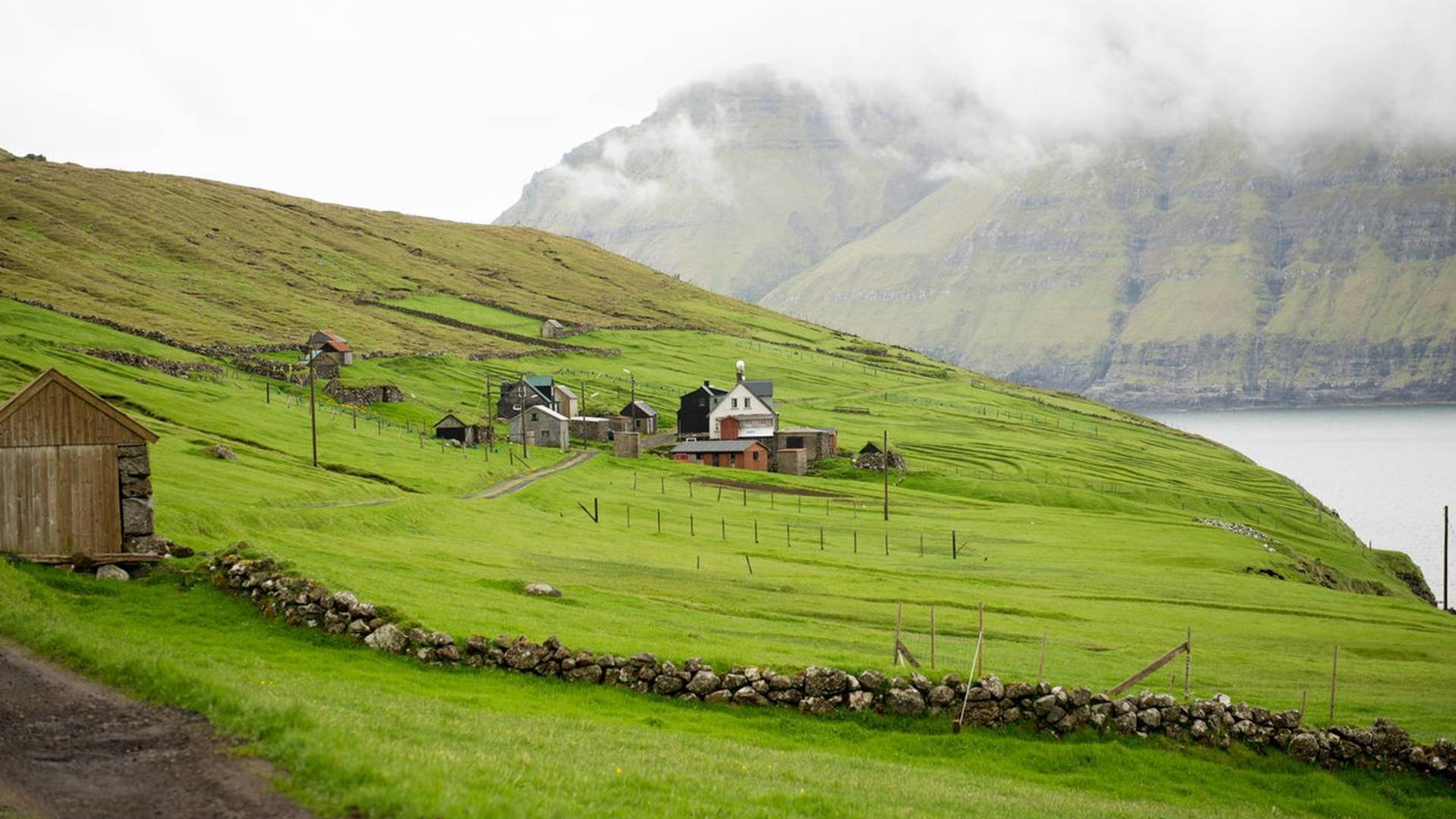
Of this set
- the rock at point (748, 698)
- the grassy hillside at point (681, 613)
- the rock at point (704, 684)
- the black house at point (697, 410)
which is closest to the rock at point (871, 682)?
the grassy hillside at point (681, 613)

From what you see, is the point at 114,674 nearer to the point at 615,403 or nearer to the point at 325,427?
the point at 325,427

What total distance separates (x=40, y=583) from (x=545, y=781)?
2023 centimetres

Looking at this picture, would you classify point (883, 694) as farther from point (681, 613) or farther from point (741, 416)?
point (741, 416)

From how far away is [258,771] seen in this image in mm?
16859

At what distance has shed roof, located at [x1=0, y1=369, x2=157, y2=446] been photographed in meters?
33.5

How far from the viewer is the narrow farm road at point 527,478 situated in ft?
281

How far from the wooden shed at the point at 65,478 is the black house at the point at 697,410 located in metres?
120

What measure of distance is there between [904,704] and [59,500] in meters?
24.0

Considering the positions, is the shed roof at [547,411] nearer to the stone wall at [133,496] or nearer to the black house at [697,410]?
the black house at [697,410]

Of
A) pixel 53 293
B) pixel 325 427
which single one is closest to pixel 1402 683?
pixel 325 427

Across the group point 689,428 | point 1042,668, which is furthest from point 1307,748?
point 689,428

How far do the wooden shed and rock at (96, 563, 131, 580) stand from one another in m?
0.32

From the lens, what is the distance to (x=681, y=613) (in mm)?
43062

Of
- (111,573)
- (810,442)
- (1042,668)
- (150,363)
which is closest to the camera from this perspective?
(111,573)
